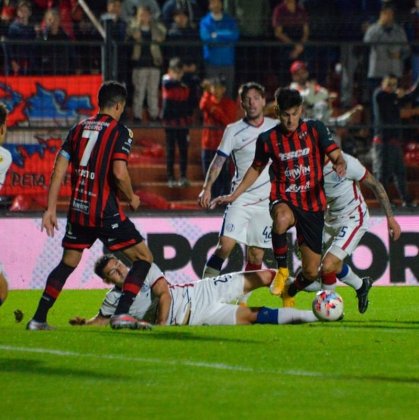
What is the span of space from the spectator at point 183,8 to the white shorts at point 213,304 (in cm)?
842

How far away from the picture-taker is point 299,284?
1198 cm

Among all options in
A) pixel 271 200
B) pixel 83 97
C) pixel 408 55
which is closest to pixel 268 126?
pixel 271 200

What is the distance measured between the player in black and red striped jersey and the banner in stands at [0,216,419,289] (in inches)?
182

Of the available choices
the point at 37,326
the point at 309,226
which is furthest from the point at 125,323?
the point at 309,226

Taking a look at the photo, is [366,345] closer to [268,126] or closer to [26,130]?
[268,126]

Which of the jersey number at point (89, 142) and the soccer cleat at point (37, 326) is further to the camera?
the soccer cleat at point (37, 326)

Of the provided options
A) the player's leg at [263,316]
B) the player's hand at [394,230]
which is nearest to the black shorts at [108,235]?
the player's leg at [263,316]

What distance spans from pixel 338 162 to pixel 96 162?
2071 mm

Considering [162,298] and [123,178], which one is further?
[162,298]

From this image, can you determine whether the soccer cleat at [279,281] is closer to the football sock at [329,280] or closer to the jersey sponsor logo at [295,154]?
the jersey sponsor logo at [295,154]

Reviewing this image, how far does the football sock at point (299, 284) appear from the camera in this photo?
39.0 feet

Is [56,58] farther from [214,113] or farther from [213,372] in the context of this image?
[213,372]

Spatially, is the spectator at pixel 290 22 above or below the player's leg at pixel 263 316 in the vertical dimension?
above

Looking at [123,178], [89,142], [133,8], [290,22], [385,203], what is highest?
[133,8]
